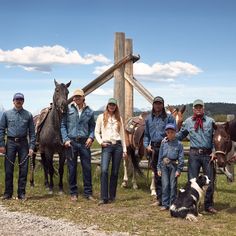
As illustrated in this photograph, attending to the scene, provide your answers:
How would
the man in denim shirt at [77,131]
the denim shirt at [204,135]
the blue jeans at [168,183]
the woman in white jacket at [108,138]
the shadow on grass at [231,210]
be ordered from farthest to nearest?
the man in denim shirt at [77,131] < the woman in white jacket at [108,138] < the blue jeans at [168,183] < the shadow on grass at [231,210] < the denim shirt at [204,135]

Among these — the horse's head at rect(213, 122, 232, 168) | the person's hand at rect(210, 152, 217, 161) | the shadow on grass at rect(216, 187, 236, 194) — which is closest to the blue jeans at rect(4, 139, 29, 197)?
the person's hand at rect(210, 152, 217, 161)

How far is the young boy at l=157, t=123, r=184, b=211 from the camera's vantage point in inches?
309

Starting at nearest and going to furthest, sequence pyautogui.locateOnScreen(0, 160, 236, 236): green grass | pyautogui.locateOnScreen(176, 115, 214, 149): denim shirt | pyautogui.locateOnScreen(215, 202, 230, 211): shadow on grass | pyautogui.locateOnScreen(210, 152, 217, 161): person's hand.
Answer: pyautogui.locateOnScreen(0, 160, 236, 236): green grass
pyautogui.locateOnScreen(210, 152, 217, 161): person's hand
pyautogui.locateOnScreen(176, 115, 214, 149): denim shirt
pyautogui.locateOnScreen(215, 202, 230, 211): shadow on grass

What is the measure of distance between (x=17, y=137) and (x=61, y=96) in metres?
1.22

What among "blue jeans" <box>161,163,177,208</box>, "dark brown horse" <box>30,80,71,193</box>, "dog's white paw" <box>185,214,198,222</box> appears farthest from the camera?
"dark brown horse" <box>30,80,71,193</box>

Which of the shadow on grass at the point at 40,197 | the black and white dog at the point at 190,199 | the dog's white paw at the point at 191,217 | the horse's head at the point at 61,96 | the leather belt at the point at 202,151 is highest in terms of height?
the horse's head at the point at 61,96

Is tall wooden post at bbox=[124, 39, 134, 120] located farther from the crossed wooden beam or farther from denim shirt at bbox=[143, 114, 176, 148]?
denim shirt at bbox=[143, 114, 176, 148]

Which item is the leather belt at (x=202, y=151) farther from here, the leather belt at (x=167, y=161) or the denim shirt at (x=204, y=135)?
the leather belt at (x=167, y=161)

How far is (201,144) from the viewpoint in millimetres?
7688

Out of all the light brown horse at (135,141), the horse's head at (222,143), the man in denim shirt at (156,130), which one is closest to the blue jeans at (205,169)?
the horse's head at (222,143)

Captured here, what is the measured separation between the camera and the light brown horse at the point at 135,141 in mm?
10391

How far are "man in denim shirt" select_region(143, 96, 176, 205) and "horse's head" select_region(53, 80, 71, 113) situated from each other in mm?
1753

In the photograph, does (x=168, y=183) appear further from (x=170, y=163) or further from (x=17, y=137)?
(x=17, y=137)

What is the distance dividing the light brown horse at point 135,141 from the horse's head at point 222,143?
2740 mm
